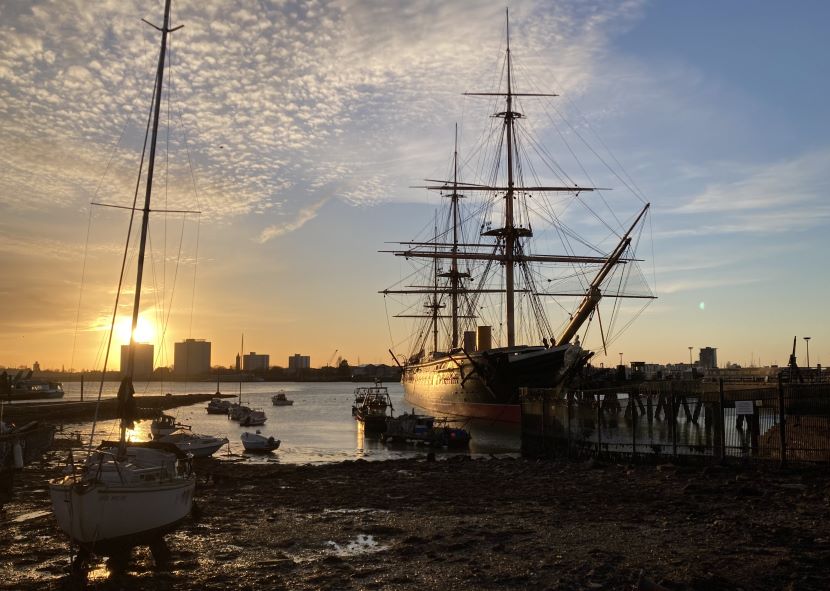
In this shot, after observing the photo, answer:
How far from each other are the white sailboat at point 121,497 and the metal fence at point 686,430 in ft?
56.7

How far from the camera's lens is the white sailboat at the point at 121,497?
44.0 feet

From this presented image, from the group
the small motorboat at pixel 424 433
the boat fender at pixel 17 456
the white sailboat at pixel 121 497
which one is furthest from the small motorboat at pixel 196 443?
the white sailboat at pixel 121 497

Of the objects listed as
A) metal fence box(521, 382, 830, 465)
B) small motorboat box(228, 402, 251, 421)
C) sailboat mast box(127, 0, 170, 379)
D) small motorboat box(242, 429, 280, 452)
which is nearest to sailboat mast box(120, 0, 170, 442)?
sailboat mast box(127, 0, 170, 379)

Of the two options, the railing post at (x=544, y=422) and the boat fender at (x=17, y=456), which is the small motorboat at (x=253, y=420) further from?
the boat fender at (x=17, y=456)

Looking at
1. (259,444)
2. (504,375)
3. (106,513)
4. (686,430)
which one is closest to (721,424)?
(686,430)

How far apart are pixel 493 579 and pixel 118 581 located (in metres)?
7.09

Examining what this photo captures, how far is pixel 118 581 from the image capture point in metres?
13.4

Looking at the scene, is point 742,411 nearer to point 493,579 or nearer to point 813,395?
point 813,395

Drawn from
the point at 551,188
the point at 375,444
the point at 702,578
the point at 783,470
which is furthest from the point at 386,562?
the point at 551,188

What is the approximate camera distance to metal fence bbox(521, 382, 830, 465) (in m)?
24.2

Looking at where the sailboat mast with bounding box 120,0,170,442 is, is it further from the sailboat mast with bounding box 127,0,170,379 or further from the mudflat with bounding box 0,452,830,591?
the mudflat with bounding box 0,452,830,591

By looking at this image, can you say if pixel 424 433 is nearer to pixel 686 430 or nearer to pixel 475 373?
pixel 686 430

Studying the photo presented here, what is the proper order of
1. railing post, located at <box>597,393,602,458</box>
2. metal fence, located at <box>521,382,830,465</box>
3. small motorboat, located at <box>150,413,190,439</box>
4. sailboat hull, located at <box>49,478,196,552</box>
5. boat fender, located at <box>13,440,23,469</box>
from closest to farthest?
sailboat hull, located at <box>49,478,196,552</box> < metal fence, located at <box>521,382,830,465</box> < boat fender, located at <box>13,440,23,469</box> < railing post, located at <box>597,393,602,458</box> < small motorboat, located at <box>150,413,190,439</box>

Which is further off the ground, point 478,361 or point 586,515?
point 478,361
